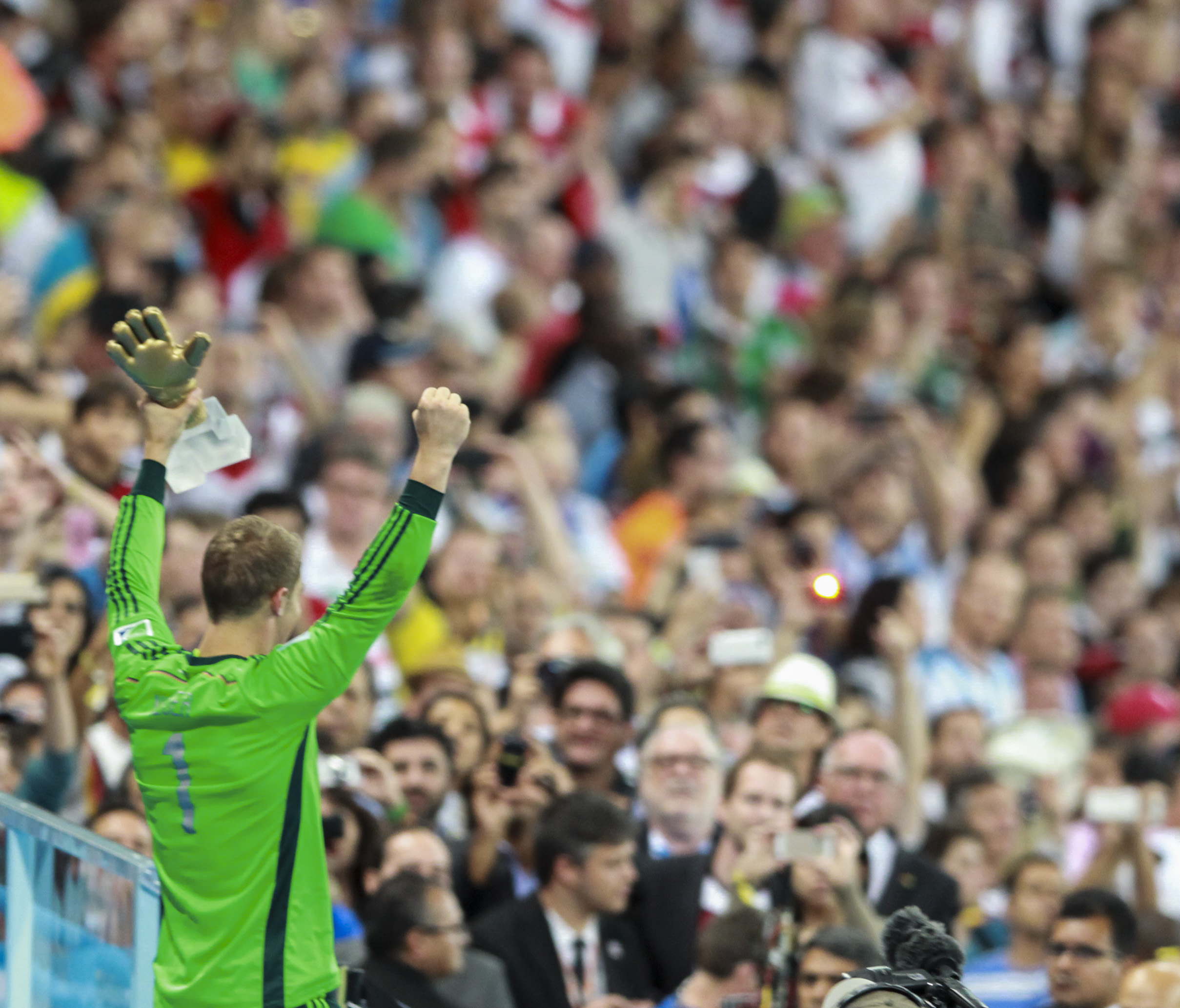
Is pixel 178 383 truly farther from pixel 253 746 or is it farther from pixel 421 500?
pixel 253 746

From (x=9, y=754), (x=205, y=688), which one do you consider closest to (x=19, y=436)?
(x=9, y=754)

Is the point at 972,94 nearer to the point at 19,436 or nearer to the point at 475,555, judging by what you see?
the point at 475,555

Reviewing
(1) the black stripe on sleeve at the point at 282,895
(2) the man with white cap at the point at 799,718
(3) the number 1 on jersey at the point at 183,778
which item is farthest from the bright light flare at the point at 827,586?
(3) the number 1 on jersey at the point at 183,778

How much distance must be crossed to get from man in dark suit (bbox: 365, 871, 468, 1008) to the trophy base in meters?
1.64

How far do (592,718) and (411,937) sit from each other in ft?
4.88

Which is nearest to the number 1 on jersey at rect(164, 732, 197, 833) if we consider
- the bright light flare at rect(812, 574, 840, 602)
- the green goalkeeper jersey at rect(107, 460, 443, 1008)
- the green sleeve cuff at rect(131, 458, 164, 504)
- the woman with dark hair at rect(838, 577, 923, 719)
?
the green goalkeeper jersey at rect(107, 460, 443, 1008)

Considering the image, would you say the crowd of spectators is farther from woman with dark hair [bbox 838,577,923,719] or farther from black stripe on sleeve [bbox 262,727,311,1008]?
black stripe on sleeve [bbox 262,727,311,1008]

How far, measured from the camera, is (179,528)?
7.46 meters

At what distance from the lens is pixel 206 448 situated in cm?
484

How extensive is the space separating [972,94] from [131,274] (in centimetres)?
776

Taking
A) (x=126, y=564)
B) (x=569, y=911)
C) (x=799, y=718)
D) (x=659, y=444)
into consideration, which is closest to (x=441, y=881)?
(x=569, y=911)

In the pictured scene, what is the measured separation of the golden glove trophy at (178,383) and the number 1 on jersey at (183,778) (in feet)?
2.26

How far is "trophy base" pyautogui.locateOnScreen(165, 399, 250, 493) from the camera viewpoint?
15.8 ft

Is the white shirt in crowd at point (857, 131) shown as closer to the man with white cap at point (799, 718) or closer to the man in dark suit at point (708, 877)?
the man with white cap at point (799, 718)
